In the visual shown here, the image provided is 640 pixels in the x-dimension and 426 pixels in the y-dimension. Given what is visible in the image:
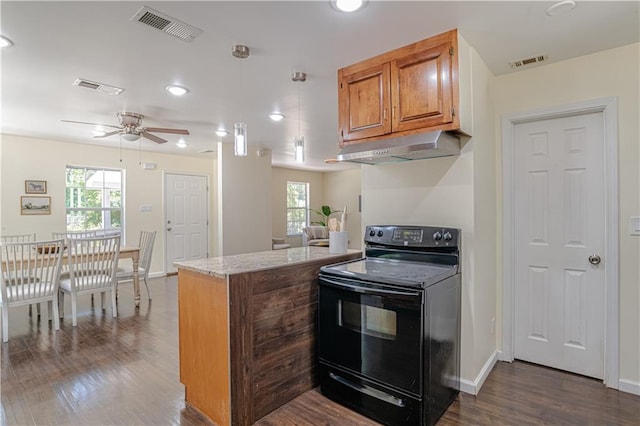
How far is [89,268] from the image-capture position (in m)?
3.90

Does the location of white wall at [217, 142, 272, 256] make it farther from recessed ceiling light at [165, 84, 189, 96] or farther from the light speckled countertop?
the light speckled countertop

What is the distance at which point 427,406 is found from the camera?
1.87 meters

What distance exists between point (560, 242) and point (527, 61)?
1.39 metres

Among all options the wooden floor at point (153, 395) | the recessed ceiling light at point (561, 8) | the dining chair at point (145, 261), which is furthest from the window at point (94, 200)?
the recessed ceiling light at point (561, 8)

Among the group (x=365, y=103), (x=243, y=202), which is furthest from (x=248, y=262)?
(x=243, y=202)

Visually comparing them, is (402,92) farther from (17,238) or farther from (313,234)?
(313,234)

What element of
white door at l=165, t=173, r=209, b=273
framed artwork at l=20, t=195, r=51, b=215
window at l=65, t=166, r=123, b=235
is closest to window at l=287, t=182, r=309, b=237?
white door at l=165, t=173, r=209, b=273

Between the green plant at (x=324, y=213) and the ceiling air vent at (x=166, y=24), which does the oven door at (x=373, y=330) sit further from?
the green plant at (x=324, y=213)

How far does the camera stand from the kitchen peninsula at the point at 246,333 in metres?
1.89

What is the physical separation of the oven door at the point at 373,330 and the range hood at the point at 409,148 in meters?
0.85

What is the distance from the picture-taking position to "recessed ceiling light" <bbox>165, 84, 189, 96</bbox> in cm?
305

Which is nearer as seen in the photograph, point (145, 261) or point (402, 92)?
point (402, 92)

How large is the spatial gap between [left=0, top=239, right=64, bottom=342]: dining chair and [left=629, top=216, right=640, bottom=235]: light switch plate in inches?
192

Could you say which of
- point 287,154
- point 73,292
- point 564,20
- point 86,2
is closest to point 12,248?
point 73,292
